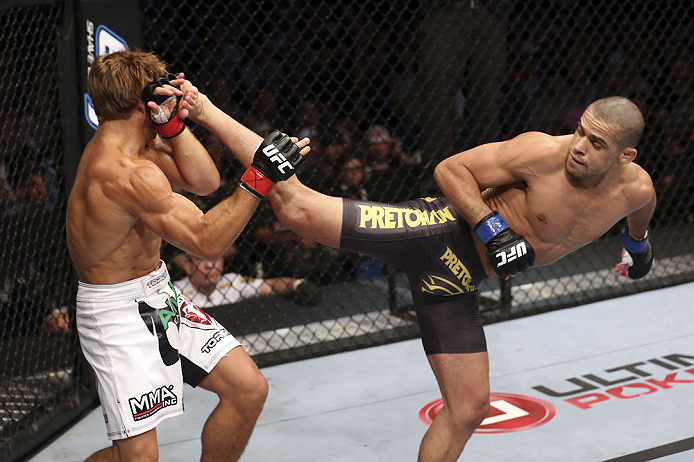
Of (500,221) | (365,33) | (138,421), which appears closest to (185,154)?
(138,421)

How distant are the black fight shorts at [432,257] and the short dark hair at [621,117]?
0.53m

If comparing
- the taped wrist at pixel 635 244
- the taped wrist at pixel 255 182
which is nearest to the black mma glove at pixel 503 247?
the taped wrist at pixel 635 244

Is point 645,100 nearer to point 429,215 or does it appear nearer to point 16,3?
point 429,215

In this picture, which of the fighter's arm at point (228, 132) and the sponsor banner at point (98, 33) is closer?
the fighter's arm at point (228, 132)

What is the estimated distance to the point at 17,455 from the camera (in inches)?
113

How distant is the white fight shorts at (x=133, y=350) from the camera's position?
81.3 inches

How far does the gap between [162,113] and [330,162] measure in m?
2.52

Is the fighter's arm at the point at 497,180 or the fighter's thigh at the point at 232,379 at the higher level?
the fighter's arm at the point at 497,180

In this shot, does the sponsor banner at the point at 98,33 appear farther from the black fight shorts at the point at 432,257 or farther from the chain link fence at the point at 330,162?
the black fight shorts at the point at 432,257

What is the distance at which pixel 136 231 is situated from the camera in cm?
212

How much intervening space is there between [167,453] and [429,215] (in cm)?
128

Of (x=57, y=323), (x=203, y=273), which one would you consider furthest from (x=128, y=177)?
(x=203, y=273)

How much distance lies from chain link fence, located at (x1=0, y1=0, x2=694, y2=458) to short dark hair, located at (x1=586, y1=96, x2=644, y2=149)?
178 cm

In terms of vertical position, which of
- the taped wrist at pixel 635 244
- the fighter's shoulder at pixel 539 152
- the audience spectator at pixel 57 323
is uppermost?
the fighter's shoulder at pixel 539 152
